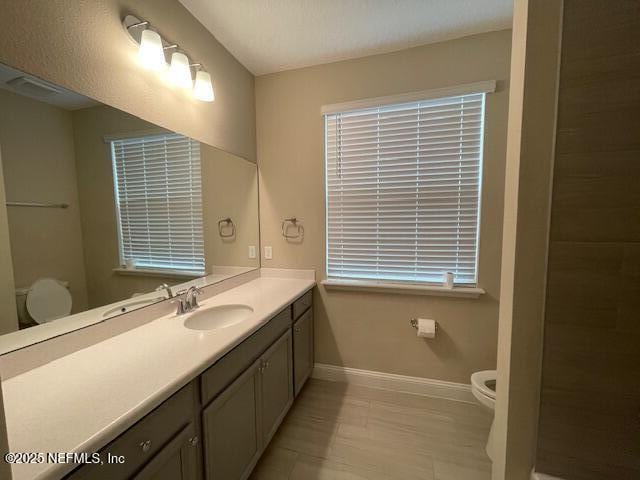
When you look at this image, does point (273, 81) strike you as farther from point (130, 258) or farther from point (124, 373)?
point (124, 373)

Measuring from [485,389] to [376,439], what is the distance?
0.72 meters

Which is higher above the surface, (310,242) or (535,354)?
(310,242)

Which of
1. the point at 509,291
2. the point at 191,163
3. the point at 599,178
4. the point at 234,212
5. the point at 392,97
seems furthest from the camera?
the point at 234,212

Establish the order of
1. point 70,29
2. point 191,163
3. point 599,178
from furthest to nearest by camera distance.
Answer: point 191,163 → point 70,29 → point 599,178

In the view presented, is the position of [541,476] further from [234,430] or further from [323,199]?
[323,199]

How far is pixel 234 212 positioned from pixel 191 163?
1.62 ft

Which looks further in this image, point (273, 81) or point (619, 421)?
point (273, 81)

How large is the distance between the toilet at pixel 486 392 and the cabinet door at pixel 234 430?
4.00ft

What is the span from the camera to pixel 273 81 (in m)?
2.14

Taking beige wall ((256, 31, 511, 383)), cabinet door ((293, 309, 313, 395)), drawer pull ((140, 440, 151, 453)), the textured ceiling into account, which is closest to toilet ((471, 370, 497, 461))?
beige wall ((256, 31, 511, 383))

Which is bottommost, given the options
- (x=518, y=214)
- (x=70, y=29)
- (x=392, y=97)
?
(x=518, y=214)

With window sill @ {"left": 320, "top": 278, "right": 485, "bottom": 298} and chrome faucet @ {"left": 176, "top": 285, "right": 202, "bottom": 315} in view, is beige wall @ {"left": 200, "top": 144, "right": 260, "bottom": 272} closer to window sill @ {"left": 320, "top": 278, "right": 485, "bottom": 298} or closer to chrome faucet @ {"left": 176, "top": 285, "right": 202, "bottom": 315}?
chrome faucet @ {"left": 176, "top": 285, "right": 202, "bottom": 315}

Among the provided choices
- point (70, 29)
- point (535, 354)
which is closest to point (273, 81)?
point (70, 29)

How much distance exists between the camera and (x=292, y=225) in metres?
2.19
